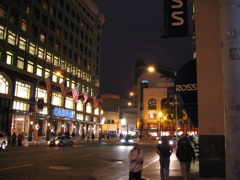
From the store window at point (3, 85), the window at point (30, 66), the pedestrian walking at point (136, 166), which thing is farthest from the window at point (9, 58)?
the pedestrian walking at point (136, 166)

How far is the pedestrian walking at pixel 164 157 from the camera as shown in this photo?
11.1 meters

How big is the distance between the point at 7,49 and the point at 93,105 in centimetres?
3256

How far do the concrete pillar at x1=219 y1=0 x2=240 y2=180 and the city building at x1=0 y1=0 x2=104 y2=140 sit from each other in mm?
34046

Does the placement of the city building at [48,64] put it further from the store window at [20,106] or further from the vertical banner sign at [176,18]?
the vertical banner sign at [176,18]

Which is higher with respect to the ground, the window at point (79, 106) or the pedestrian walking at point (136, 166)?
the window at point (79, 106)

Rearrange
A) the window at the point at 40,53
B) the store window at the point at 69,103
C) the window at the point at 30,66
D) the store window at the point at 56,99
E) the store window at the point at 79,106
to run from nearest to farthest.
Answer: the window at the point at 30,66 → the window at the point at 40,53 → the store window at the point at 56,99 → the store window at the point at 69,103 → the store window at the point at 79,106

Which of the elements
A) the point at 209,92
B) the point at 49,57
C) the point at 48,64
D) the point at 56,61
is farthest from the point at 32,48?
the point at 209,92

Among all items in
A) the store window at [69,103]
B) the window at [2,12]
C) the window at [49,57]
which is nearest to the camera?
the window at [2,12]

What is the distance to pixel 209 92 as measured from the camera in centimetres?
1128

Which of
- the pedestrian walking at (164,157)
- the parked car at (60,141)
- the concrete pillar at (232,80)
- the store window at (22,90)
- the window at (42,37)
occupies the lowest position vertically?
the parked car at (60,141)

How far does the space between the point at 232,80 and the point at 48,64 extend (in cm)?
5207

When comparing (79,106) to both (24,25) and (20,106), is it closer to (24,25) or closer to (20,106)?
(20,106)

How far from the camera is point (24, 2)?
155 feet

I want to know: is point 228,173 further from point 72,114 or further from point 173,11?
point 72,114
